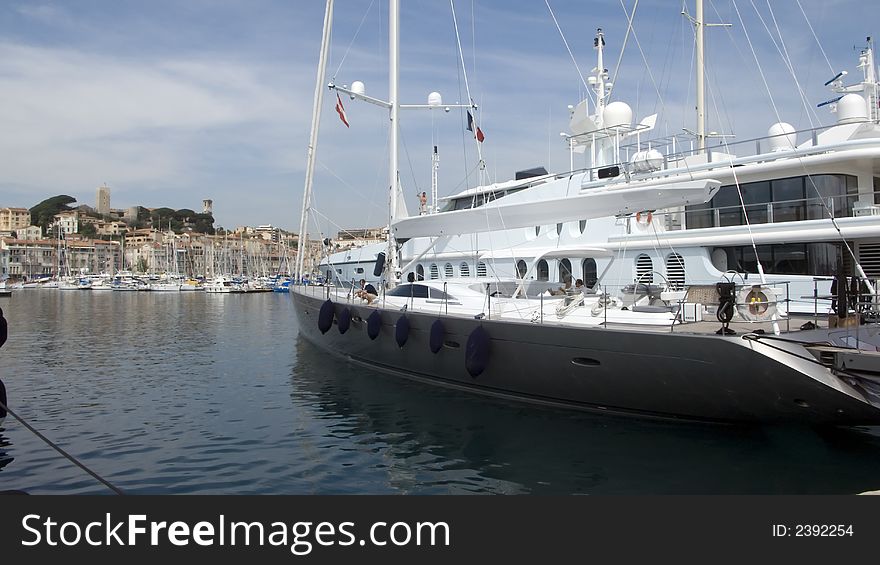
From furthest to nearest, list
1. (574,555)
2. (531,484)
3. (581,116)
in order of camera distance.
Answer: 1. (581,116)
2. (531,484)
3. (574,555)

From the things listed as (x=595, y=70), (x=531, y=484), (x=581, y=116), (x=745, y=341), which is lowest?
(x=531, y=484)

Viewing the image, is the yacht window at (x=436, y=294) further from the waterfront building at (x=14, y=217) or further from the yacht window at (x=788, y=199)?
the waterfront building at (x=14, y=217)

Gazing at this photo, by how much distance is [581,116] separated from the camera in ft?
74.6

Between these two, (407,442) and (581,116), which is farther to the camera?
(581,116)

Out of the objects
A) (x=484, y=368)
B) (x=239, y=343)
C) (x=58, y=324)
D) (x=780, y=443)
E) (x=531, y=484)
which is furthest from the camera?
(x=58, y=324)

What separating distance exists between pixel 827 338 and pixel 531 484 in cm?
481

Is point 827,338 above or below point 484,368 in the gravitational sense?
above

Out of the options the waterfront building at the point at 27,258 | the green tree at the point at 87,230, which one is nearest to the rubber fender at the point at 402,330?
the waterfront building at the point at 27,258

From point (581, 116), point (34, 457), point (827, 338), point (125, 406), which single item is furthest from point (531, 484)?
point (581, 116)

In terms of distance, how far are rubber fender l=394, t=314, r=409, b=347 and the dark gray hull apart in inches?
5.8

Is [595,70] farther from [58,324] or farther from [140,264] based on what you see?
[140,264]

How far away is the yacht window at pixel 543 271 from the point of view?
18078mm

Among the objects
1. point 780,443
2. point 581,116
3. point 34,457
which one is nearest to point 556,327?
point 780,443

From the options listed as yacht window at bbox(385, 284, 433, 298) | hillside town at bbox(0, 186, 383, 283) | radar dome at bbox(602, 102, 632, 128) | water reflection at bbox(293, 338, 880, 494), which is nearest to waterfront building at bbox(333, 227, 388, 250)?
yacht window at bbox(385, 284, 433, 298)
